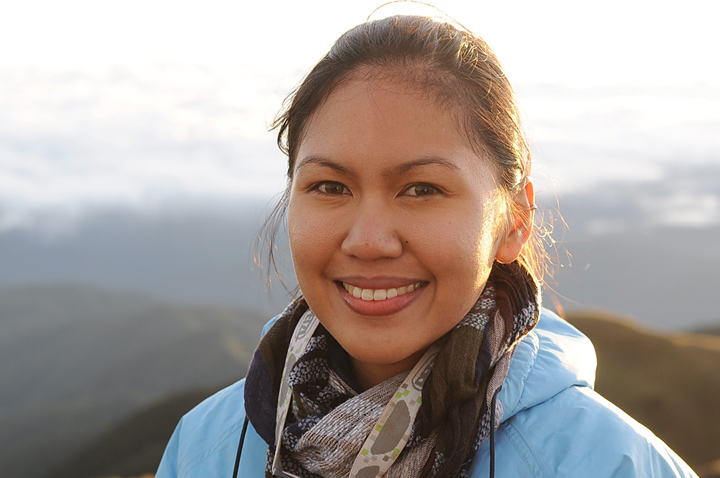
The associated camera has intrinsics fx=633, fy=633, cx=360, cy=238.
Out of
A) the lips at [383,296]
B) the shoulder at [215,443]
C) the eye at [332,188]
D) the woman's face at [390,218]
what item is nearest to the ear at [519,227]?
the woman's face at [390,218]

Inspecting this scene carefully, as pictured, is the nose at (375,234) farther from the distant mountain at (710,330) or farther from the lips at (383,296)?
the distant mountain at (710,330)

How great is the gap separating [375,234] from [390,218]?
7 cm

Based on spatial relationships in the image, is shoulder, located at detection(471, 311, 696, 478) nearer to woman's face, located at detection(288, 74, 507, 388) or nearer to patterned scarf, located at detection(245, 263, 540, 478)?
patterned scarf, located at detection(245, 263, 540, 478)

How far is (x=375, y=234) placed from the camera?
1.98 m

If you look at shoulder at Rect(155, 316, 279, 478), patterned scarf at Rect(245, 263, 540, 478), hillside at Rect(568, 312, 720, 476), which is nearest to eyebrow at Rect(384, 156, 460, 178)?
patterned scarf at Rect(245, 263, 540, 478)

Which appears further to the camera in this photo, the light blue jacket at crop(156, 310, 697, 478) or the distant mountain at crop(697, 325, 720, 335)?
the distant mountain at crop(697, 325, 720, 335)

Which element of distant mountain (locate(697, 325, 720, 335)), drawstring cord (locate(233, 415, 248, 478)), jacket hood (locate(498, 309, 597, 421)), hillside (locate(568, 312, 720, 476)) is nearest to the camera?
jacket hood (locate(498, 309, 597, 421))

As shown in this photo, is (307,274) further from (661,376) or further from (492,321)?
(661,376)

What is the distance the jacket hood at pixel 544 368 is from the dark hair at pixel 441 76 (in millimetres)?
315

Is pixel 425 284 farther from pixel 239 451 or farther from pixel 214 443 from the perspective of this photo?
pixel 214 443

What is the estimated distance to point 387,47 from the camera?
2.21 meters

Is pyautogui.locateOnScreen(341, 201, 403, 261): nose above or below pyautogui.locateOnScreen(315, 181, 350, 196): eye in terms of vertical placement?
below

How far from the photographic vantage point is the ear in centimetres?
232

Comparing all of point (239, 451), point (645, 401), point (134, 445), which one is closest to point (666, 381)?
point (645, 401)
